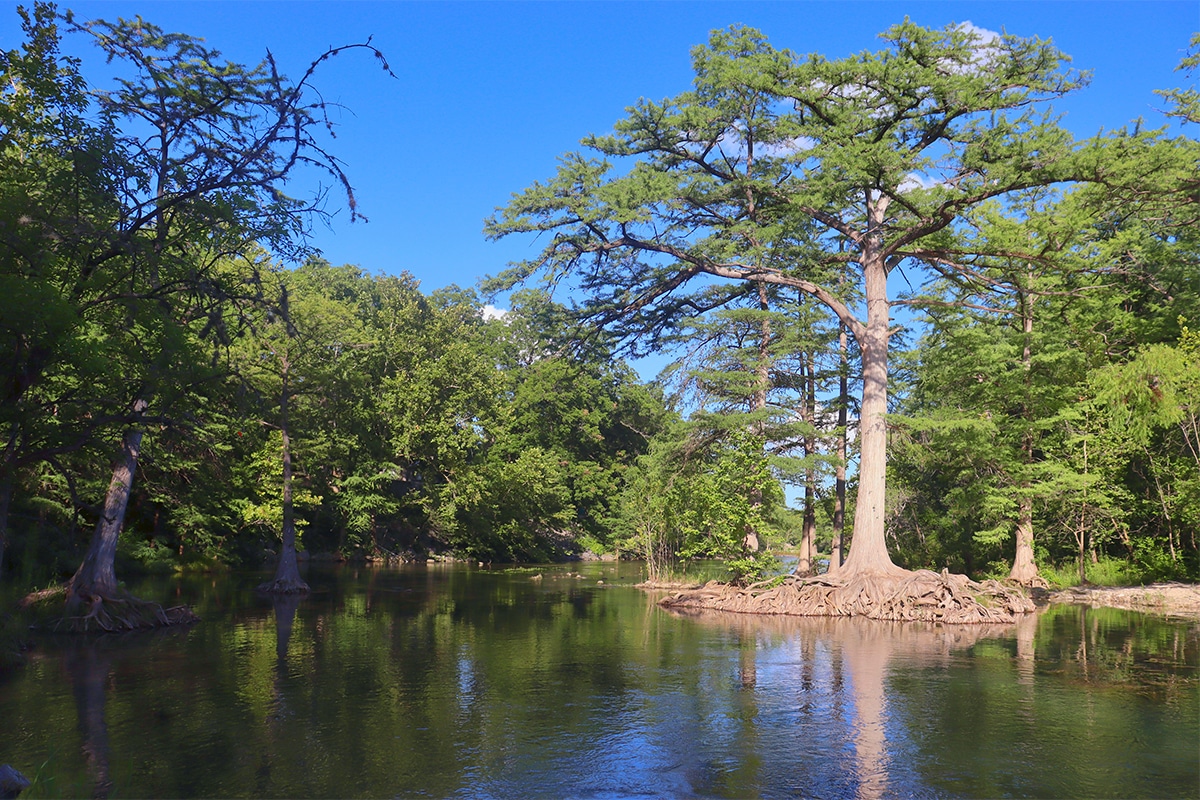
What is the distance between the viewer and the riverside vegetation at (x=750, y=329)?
12.4m

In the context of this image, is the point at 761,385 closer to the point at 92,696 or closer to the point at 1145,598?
the point at 1145,598

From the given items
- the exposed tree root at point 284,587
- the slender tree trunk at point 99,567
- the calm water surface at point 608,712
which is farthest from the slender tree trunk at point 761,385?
the slender tree trunk at point 99,567

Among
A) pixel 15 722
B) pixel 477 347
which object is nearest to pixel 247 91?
pixel 15 722

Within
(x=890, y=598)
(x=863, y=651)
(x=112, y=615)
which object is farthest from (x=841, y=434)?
(x=112, y=615)

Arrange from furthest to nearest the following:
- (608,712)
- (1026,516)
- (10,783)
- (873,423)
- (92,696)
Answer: (1026,516) → (873,423) → (92,696) → (608,712) → (10,783)

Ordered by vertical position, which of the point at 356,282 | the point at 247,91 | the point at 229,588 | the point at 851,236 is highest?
the point at 356,282

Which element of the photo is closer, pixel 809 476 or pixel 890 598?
pixel 890 598

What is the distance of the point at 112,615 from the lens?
19312mm

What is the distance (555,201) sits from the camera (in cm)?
2438

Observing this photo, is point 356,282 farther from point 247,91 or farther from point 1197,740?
point 1197,740

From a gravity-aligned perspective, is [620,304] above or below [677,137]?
below

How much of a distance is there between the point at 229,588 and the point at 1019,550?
28.6 meters

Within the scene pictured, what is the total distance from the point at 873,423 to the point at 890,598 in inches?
199

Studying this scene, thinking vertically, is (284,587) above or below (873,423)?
below
